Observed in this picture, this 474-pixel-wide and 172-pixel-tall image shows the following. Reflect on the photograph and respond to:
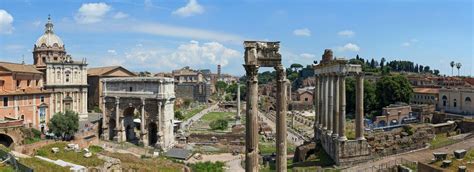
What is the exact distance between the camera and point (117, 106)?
135ft

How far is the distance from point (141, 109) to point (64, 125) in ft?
23.9

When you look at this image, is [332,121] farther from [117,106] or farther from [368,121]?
[368,121]

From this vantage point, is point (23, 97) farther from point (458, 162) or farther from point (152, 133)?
point (458, 162)

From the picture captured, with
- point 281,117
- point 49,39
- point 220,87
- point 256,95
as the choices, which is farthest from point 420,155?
point 220,87

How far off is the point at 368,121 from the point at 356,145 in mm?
31315

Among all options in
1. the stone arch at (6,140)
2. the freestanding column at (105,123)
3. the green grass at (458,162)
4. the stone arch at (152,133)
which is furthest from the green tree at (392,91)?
the stone arch at (6,140)

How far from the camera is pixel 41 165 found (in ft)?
71.4

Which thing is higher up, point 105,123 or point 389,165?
point 105,123

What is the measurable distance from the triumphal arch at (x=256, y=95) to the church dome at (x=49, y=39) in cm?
5218

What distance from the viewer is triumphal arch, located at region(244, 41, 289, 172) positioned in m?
14.1

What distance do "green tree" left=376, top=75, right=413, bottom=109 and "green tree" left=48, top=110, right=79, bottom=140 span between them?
4550 centimetres

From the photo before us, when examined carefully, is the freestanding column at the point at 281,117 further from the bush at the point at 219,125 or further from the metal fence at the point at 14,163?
the bush at the point at 219,125

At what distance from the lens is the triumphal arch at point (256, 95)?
46.1 ft

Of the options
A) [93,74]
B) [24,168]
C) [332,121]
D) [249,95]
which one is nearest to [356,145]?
[332,121]
